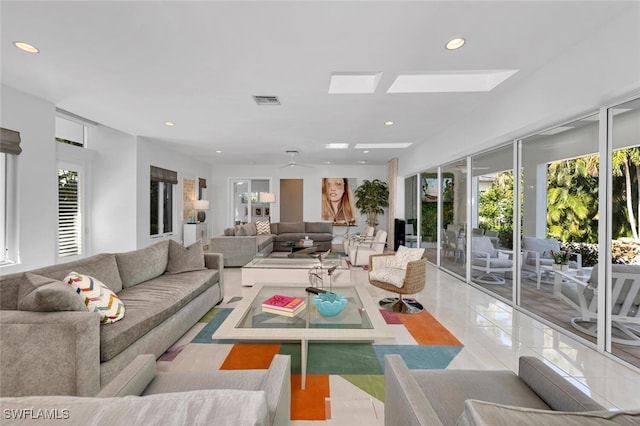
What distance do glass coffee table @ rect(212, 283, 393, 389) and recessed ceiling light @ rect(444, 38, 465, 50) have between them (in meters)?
2.45

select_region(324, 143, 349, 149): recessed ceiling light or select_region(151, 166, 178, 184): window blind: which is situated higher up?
select_region(324, 143, 349, 149): recessed ceiling light

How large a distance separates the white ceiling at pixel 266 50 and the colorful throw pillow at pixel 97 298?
2.03 metres

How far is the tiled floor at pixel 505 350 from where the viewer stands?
6.32 feet

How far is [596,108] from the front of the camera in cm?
259

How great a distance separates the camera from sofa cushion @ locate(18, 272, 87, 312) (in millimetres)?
1746

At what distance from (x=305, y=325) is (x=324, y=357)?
456mm

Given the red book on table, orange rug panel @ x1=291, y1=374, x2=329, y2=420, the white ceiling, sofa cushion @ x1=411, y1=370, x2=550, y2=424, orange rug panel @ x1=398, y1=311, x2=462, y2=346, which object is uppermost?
the white ceiling

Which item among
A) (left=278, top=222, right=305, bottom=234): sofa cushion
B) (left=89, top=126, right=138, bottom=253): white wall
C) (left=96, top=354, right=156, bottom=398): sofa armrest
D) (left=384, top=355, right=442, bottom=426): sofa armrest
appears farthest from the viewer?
(left=278, top=222, right=305, bottom=234): sofa cushion

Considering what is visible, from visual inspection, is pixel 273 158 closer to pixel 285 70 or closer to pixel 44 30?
pixel 285 70

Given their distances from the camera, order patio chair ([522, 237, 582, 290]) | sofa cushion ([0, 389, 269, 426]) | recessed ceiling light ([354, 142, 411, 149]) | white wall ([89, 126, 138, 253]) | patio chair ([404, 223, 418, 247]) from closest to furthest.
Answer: sofa cushion ([0, 389, 269, 426]) → patio chair ([522, 237, 582, 290]) → white wall ([89, 126, 138, 253]) → recessed ceiling light ([354, 142, 411, 149]) → patio chair ([404, 223, 418, 247])

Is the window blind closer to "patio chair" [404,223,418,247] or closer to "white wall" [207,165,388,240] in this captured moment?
"white wall" [207,165,388,240]

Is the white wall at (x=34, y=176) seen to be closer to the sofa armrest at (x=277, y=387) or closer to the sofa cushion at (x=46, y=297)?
the sofa cushion at (x=46, y=297)

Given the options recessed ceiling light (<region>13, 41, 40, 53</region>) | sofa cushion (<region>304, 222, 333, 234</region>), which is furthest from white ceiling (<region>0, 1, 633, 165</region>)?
sofa cushion (<region>304, 222, 333, 234</region>)

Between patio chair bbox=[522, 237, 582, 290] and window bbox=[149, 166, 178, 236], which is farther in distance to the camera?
window bbox=[149, 166, 178, 236]
